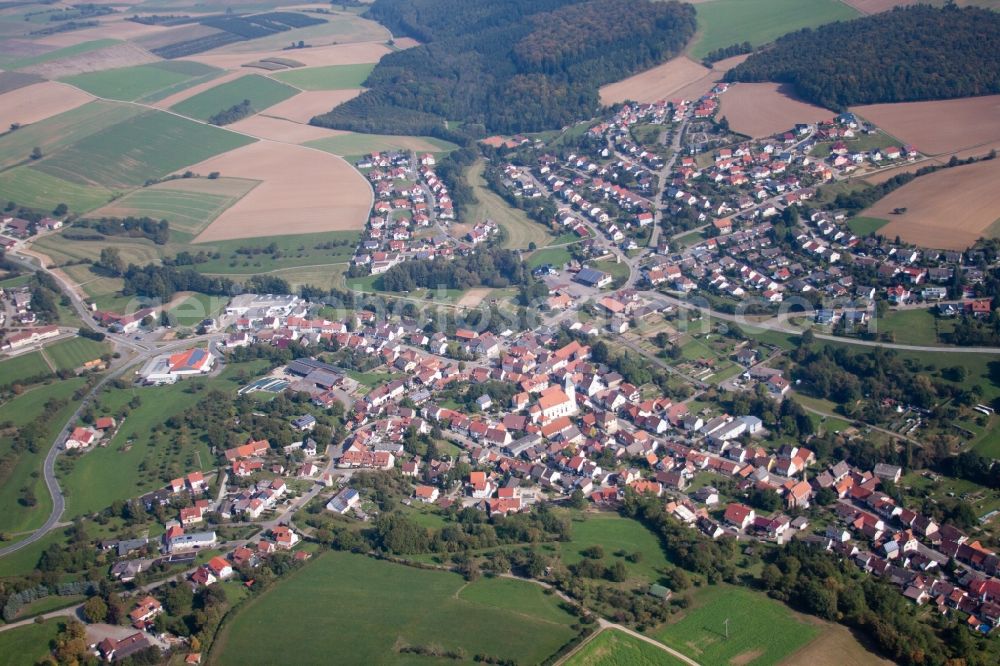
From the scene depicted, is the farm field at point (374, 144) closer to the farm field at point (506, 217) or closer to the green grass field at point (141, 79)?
the farm field at point (506, 217)

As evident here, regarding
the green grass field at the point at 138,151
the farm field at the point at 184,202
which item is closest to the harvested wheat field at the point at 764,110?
the farm field at the point at 184,202

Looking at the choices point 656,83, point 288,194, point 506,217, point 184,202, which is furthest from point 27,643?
point 656,83

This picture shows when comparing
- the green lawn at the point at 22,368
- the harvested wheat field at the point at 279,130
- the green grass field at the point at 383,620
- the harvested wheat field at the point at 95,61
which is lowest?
the green grass field at the point at 383,620

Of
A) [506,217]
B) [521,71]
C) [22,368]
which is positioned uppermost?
[521,71]

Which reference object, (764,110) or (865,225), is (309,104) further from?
(865,225)

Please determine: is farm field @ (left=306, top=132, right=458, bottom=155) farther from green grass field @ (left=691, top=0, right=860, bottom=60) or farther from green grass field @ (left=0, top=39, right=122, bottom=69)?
green grass field @ (left=0, top=39, right=122, bottom=69)

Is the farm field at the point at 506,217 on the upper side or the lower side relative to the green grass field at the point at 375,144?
lower

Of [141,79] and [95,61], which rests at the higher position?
[95,61]
